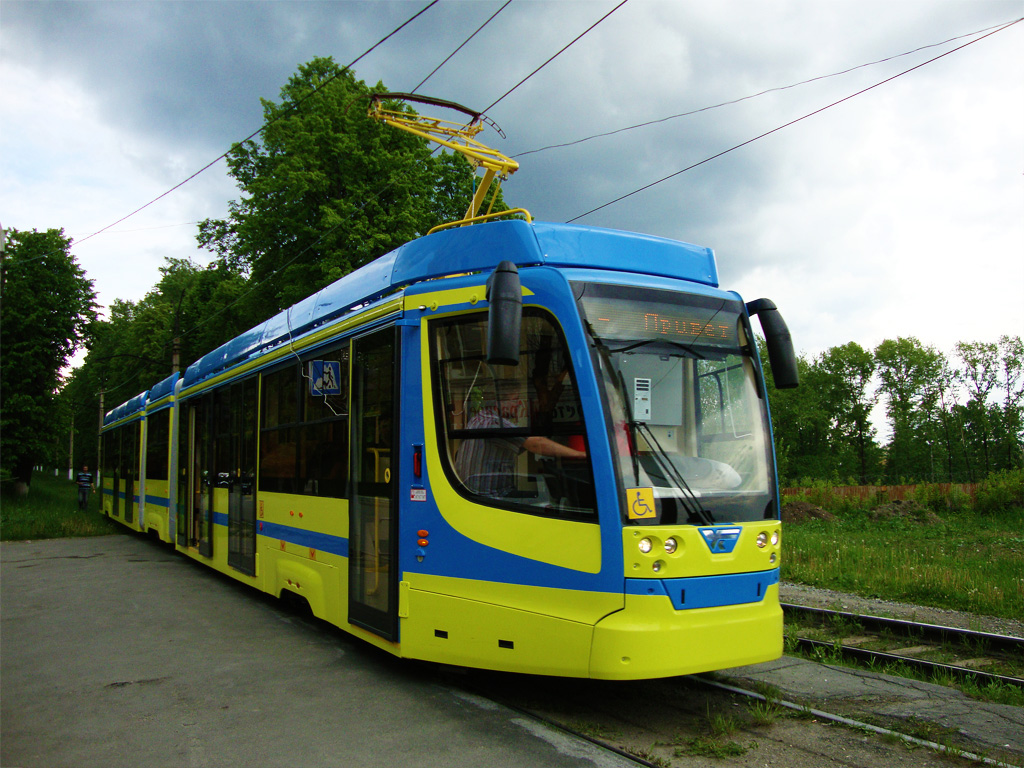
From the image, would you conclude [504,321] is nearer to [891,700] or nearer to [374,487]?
[374,487]

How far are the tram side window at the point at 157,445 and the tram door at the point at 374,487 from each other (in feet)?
27.8

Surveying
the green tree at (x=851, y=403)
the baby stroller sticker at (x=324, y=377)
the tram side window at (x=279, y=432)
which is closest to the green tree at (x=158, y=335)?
the tram side window at (x=279, y=432)

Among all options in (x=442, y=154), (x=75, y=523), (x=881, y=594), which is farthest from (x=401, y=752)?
(x=442, y=154)

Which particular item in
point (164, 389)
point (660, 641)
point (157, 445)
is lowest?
point (660, 641)

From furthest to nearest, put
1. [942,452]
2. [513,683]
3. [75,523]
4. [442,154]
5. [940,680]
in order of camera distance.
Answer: [942,452], [442,154], [75,523], [940,680], [513,683]

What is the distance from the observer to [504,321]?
451 centimetres

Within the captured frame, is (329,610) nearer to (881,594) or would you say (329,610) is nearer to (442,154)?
(881,594)

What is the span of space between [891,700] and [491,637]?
2.94 metres

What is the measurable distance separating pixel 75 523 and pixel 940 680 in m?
20.0

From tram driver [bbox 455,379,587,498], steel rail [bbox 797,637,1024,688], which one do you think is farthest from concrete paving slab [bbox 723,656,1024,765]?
tram driver [bbox 455,379,587,498]

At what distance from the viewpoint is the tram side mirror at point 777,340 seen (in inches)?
227

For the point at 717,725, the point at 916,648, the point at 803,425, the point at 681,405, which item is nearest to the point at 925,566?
the point at 916,648

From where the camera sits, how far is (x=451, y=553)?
5281mm

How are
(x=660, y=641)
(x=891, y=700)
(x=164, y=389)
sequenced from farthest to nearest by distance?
(x=164, y=389) → (x=891, y=700) → (x=660, y=641)
